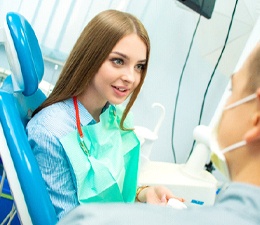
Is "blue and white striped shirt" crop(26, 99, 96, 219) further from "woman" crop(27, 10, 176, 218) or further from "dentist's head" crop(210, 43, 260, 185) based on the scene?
"dentist's head" crop(210, 43, 260, 185)

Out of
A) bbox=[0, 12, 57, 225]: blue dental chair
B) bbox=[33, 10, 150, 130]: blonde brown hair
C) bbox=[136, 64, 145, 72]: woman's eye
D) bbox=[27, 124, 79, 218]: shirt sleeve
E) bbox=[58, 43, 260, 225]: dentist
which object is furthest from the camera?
bbox=[136, 64, 145, 72]: woman's eye

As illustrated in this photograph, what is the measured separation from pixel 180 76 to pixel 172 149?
44cm

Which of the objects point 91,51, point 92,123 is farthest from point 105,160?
point 91,51

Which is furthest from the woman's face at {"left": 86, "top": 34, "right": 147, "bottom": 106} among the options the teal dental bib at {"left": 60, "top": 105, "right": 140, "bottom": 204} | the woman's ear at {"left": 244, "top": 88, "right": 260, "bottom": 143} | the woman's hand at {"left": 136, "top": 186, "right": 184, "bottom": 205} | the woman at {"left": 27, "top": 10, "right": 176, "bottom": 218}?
the woman's ear at {"left": 244, "top": 88, "right": 260, "bottom": 143}

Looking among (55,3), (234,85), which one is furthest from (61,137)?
(55,3)

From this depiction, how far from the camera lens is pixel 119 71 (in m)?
1.09

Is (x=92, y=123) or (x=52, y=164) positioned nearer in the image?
(x=52, y=164)

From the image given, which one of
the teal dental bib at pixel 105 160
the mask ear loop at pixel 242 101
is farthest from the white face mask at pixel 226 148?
the teal dental bib at pixel 105 160

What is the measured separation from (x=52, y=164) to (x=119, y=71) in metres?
0.38

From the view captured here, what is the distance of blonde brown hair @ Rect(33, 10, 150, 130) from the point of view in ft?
3.48

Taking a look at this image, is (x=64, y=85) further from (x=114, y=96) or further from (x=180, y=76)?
(x=180, y=76)

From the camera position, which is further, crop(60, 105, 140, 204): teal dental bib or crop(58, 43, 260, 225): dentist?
crop(60, 105, 140, 204): teal dental bib

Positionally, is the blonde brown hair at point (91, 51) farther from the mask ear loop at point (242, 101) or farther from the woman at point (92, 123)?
the mask ear loop at point (242, 101)

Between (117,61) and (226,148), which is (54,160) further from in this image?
(226,148)
